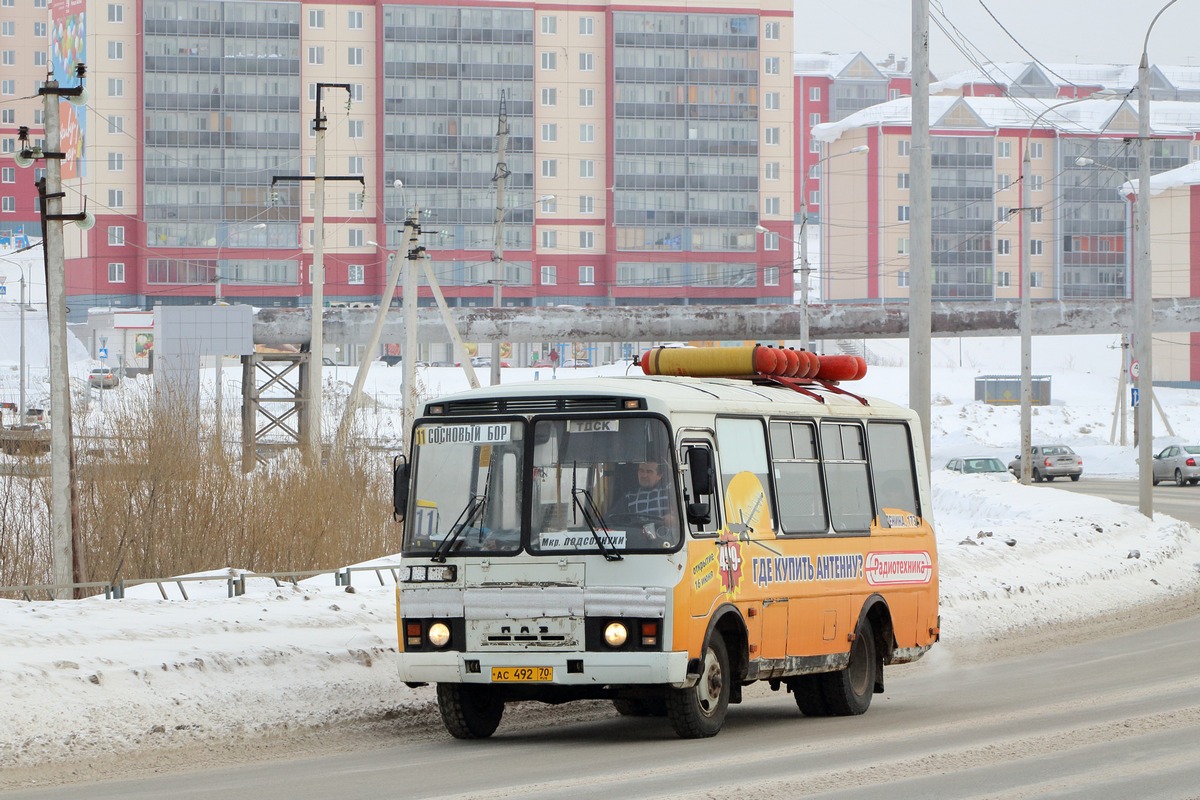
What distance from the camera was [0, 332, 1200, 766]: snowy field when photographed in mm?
10922

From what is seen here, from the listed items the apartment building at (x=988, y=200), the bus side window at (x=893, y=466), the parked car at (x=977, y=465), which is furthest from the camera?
the apartment building at (x=988, y=200)

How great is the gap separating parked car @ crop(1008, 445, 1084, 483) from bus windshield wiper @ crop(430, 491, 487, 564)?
1930 inches

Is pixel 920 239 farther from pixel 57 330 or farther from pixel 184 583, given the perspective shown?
pixel 57 330

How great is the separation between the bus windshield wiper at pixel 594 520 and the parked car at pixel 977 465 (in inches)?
1795

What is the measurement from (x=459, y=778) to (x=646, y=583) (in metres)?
1.89

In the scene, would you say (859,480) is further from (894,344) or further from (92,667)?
(894,344)

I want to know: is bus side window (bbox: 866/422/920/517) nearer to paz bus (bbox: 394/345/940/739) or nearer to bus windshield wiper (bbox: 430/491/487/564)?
paz bus (bbox: 394/345/940/739)

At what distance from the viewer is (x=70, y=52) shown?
124m

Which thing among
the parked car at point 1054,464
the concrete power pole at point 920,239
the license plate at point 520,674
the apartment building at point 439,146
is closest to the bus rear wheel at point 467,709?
the license plate at point 520,674

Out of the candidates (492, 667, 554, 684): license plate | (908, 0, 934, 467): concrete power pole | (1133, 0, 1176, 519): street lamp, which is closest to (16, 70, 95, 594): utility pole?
Result: (908, 0, 934, 467): concrete power pole

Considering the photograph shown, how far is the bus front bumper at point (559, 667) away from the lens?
415 inches

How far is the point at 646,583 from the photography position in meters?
10.6

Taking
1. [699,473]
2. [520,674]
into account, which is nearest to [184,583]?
[520,674]

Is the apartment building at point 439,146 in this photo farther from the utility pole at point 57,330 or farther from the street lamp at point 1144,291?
the utility pole at point 57,330
